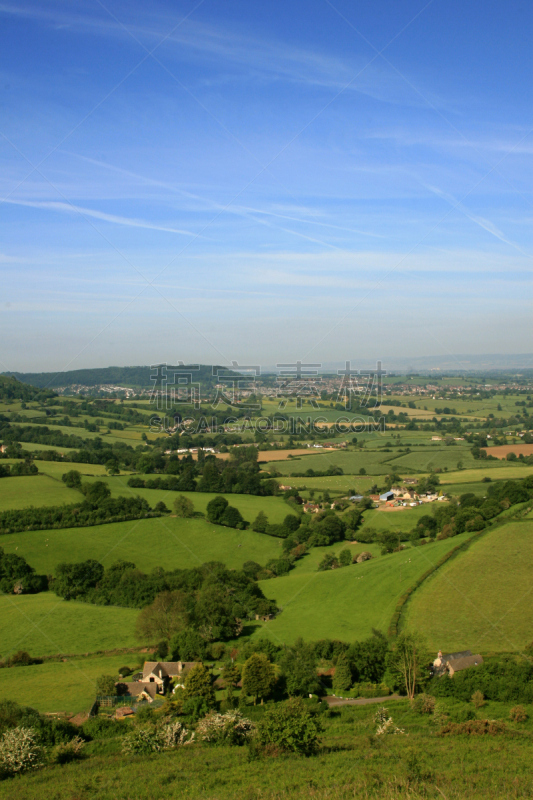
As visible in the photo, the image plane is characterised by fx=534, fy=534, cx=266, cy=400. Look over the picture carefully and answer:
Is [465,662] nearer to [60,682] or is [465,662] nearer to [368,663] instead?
[368,663]

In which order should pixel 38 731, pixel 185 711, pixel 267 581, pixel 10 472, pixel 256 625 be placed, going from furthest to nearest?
pixel 10 472, pixel 267 581, pixel 256 625, pixel 185 711, pixel 38 731

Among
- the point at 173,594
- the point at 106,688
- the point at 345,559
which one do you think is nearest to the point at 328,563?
the point at 345,559

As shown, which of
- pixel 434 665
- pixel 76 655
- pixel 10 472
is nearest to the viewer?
pixel 434 665

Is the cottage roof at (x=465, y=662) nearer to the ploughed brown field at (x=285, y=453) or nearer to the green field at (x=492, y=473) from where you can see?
the green field at (x=492, y=473)

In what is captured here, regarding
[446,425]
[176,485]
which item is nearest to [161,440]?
[176,485]

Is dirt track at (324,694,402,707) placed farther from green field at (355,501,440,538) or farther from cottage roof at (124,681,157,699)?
green field at (355,501,440,538)

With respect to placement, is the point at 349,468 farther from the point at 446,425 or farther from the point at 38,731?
the point at 38,731

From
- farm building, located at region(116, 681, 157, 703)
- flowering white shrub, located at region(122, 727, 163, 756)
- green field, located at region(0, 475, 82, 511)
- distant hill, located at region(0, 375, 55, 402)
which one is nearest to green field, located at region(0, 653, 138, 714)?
farm building, located at region(116, 681, 157, 703)
